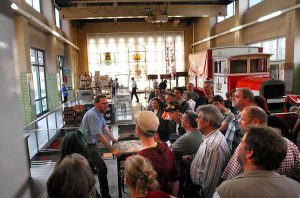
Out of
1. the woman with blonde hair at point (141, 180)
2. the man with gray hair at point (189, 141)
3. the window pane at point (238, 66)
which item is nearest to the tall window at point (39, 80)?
the window pane at point (238, 66)

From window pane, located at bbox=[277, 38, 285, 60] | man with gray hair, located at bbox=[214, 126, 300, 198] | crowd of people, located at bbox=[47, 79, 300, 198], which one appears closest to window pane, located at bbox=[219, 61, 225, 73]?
window pane, located at bbox=[277, 38, 285, 60]

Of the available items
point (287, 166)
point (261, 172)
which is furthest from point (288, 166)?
point (261, 172)

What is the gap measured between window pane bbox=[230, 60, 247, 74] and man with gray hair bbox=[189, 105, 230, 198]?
696cm

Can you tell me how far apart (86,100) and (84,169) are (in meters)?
11.1

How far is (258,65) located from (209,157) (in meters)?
7.75

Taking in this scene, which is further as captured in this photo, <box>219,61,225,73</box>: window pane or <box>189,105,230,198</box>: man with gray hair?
<box>219,61,225,73</box>: window pane

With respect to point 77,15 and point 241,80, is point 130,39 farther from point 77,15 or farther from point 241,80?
point 241,80

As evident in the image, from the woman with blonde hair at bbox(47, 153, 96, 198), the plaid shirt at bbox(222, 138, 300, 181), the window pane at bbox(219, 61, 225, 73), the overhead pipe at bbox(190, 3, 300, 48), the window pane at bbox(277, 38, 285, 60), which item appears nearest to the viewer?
the woman with blonde hair at bbox(47, 153, 96, 198)

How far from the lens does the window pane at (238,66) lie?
9047 millimetres

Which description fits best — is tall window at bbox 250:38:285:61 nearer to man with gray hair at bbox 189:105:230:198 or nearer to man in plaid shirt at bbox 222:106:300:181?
man with gray hair at bbox 189:105:230:198

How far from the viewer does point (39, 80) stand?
13.1 meters

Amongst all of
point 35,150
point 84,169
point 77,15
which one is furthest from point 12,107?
point 77,15

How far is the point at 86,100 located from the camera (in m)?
12.2

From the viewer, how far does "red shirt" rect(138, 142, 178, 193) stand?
2145mm
